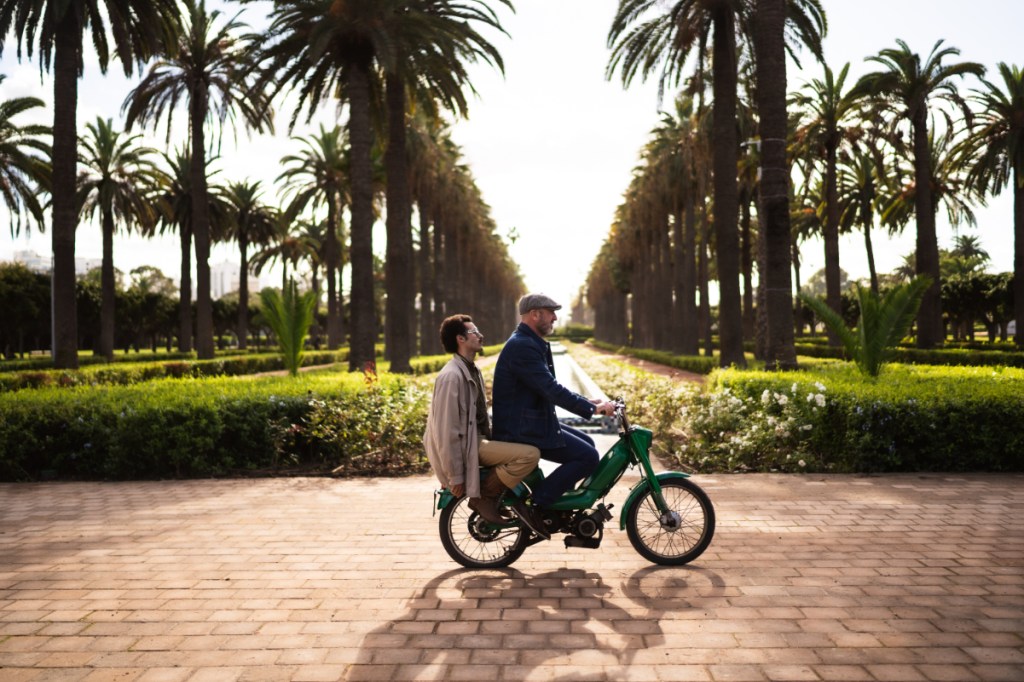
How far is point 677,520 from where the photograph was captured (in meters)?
5.24

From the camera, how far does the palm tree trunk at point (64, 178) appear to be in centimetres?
1873

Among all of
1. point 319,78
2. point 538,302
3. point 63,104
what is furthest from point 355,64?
point 538,302

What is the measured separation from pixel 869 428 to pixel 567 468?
16.5 feet

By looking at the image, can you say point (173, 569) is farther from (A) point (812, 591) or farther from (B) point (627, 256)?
(B) point (627, 256)

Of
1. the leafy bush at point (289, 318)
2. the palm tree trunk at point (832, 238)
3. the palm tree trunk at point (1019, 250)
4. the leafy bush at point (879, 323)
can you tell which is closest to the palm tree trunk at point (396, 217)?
the leafy bush at point (289, 318)

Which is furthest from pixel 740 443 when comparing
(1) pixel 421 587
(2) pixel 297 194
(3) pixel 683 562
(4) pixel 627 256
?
(4) pixel 627 256

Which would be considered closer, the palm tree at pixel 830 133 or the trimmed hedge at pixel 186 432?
the trimmed hedge at pixel 186 432

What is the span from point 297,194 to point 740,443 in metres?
34.3

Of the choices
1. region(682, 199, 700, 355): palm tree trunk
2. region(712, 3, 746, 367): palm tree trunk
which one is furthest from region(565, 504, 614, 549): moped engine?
region(682, 199, 700, 355): palm tree trunk

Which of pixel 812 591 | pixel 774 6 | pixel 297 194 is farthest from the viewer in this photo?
pixel 297 194

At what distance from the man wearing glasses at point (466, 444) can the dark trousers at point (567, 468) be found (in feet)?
0.51

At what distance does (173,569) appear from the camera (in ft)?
17.1

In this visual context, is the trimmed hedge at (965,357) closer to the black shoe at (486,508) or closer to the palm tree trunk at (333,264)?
the black shoe at (486,508)

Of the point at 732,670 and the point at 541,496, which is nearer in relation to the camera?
the point at 732,670
